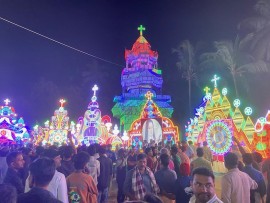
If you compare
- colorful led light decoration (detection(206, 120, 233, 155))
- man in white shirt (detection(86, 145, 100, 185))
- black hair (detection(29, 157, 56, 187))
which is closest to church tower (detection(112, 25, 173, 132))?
colorful led light decoration (detection(206, 120, 233, 155))

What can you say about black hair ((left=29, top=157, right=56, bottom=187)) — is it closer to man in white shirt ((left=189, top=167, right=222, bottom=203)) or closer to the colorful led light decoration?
man in white shirt ((left=189, top=167, right=222, bottom=203))

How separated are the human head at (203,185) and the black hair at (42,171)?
5.68 ft

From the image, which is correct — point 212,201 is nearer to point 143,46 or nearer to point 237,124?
point 237,124

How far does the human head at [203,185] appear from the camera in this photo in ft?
9.34

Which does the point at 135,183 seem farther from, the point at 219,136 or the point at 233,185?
the point at 219,136

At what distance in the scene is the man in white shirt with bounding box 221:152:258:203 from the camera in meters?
4.36

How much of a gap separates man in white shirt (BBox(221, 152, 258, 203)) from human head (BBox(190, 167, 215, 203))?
5.22 feet

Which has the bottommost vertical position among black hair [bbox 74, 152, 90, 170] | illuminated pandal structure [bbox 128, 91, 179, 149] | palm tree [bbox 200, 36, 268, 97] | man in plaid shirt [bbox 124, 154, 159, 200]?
man in plaid shirt [bbox 124, 154, 159, 200]

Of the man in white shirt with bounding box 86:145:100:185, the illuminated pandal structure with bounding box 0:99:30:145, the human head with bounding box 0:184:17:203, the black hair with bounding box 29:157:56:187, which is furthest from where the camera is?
the illuminated pandal structure with bounding box 0:99:30:145

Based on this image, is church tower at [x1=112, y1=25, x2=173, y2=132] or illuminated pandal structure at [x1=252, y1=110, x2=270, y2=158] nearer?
illuminated pandal structure at [x1=252, y1=110, x2=270, y2=158]

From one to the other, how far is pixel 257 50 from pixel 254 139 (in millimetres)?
16481

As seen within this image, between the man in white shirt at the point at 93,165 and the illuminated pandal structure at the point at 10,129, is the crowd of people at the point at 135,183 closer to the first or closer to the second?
the man in white shirt at the point at 93,165

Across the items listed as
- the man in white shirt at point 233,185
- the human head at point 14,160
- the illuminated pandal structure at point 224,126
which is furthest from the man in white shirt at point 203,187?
the illuminated pandal structure at point 224,126

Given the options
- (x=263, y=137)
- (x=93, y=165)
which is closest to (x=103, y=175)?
(x=93, y=165)
